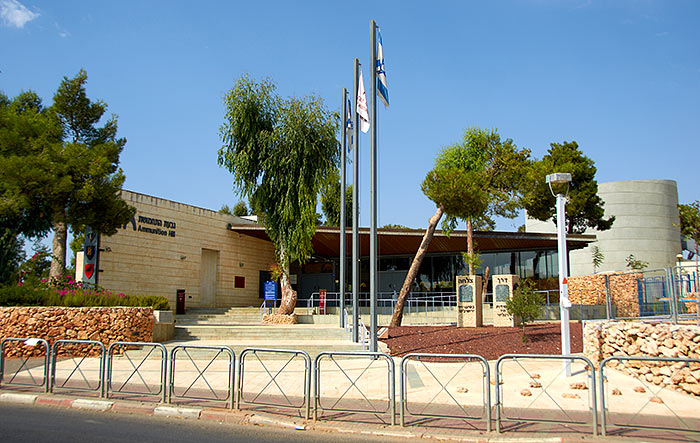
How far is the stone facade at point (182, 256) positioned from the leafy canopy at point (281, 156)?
12.0 feet

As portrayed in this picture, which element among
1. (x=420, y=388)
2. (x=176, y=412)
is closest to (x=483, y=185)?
(x=420, y=388)

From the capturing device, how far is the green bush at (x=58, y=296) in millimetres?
15328

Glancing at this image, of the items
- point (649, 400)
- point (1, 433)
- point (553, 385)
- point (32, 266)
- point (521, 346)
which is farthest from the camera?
point (32, 266)

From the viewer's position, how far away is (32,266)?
21469mm

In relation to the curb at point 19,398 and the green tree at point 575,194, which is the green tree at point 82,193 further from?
the green tree at point 575,194

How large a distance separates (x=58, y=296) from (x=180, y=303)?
8321 mm

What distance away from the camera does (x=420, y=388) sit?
9.88 meters

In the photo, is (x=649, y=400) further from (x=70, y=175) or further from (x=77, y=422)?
(x=70, y=175)

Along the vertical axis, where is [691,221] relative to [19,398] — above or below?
above

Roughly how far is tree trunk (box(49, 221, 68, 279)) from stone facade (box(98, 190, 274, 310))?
9.43 ft

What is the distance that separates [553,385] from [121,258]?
57.2 feet

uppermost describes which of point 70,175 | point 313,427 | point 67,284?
point 70,175

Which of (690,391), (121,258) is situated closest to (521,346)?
(690,391)

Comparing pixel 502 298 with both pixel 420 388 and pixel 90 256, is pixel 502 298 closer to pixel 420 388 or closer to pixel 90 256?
pixel 420 388
